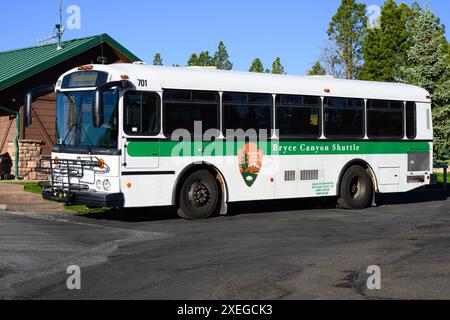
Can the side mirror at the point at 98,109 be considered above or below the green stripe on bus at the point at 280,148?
above

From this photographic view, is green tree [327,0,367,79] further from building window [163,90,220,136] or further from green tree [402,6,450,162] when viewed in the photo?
building window [163,90,220,136]

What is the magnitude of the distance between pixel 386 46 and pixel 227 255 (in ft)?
135

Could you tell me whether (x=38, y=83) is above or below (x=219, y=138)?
above

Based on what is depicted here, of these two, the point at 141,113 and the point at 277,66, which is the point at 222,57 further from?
the point at 141,113

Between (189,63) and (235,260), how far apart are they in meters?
73.2

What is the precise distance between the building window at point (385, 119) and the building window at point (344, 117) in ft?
1.06

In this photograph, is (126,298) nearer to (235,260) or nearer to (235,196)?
(235,260)

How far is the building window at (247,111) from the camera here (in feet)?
49.9

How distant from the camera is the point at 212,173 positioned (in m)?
15.2

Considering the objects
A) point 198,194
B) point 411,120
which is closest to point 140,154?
point 198,194

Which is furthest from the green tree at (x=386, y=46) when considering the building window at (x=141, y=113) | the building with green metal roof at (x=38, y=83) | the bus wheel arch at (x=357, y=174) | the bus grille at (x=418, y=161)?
the building window at (x=141, y=113)

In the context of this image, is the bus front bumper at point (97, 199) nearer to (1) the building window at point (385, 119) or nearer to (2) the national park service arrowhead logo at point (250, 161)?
(2) the national park service arrowhead logo at point (250, 161)

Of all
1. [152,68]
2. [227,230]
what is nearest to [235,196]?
[227,230]

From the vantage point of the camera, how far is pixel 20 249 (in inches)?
420
